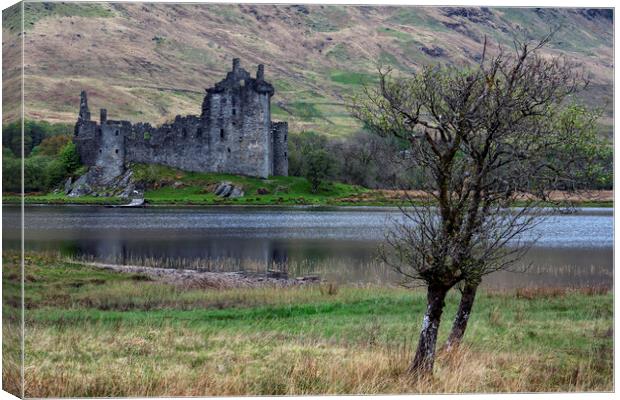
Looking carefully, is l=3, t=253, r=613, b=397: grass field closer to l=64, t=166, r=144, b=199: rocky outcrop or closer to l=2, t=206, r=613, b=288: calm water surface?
l=2, t=206, r=613, b=288: calm water surface

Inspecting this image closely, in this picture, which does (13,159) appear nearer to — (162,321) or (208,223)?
(162,321)

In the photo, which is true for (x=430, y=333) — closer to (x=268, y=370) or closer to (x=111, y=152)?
(x=268, y=370)

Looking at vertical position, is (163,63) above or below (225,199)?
above

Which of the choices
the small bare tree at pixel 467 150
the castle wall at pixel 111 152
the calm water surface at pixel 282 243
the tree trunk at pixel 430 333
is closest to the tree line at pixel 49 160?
the castle wall at pixel 111 152

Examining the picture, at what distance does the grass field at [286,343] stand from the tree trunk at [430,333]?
18 centimetres

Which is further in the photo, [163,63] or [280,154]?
[163,63]

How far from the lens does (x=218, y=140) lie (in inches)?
2435

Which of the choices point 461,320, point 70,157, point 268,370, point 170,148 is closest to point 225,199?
point 170,148

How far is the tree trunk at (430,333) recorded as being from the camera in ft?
26.8

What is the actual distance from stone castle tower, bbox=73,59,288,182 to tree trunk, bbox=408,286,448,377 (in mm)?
52754

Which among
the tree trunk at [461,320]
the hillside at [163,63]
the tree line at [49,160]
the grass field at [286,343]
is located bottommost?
the grass field at [286,343]

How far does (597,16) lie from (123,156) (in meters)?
54.5

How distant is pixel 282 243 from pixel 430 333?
20244 millimetres

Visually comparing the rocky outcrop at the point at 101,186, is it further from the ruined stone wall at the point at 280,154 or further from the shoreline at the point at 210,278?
the shoreline at the point at 210,278
